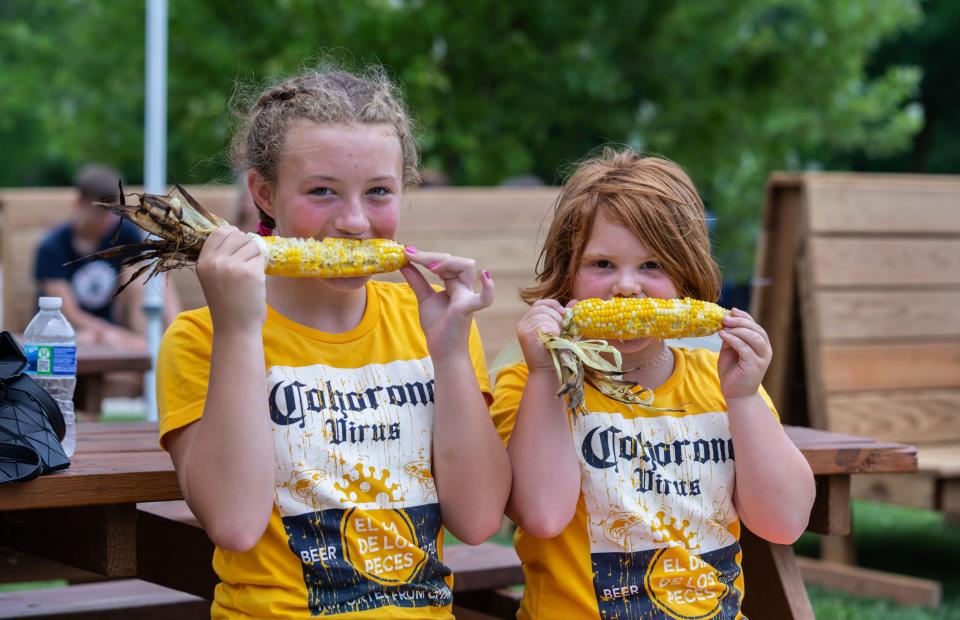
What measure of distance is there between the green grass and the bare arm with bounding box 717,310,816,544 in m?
2.35

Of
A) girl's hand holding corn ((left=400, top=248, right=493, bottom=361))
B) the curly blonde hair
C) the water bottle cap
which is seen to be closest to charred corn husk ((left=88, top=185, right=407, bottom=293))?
girl's hand holding corn ((left=400, top=248, right=493, bottom=361))

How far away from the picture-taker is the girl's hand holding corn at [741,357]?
8.13 ft

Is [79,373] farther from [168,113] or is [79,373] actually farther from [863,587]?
[168,113]

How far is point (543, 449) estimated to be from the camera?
242 centimetres

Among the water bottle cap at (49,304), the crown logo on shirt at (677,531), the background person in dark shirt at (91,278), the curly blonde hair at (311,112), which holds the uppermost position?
the background person in dark shirt at (91,278)

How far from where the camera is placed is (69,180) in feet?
120

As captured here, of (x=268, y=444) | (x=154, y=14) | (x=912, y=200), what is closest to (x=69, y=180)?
(x=154, y=14)

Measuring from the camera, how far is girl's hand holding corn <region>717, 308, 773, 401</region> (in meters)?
2.48

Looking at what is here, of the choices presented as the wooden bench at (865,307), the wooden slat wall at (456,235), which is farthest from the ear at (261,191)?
the wooden slat wall at (456,235)

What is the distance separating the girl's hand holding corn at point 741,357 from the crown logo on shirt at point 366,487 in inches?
28.7

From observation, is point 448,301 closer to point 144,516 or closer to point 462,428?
point 462,428

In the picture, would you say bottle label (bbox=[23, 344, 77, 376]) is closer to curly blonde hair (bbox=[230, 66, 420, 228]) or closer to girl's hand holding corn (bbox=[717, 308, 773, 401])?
curly blonde hair (bbox=[230, 66, 420, 228])

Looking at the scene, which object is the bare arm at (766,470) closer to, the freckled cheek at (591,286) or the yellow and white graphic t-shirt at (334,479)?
the freckled cheek at (591,286)

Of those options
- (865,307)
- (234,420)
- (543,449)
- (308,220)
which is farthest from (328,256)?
(865,307)
